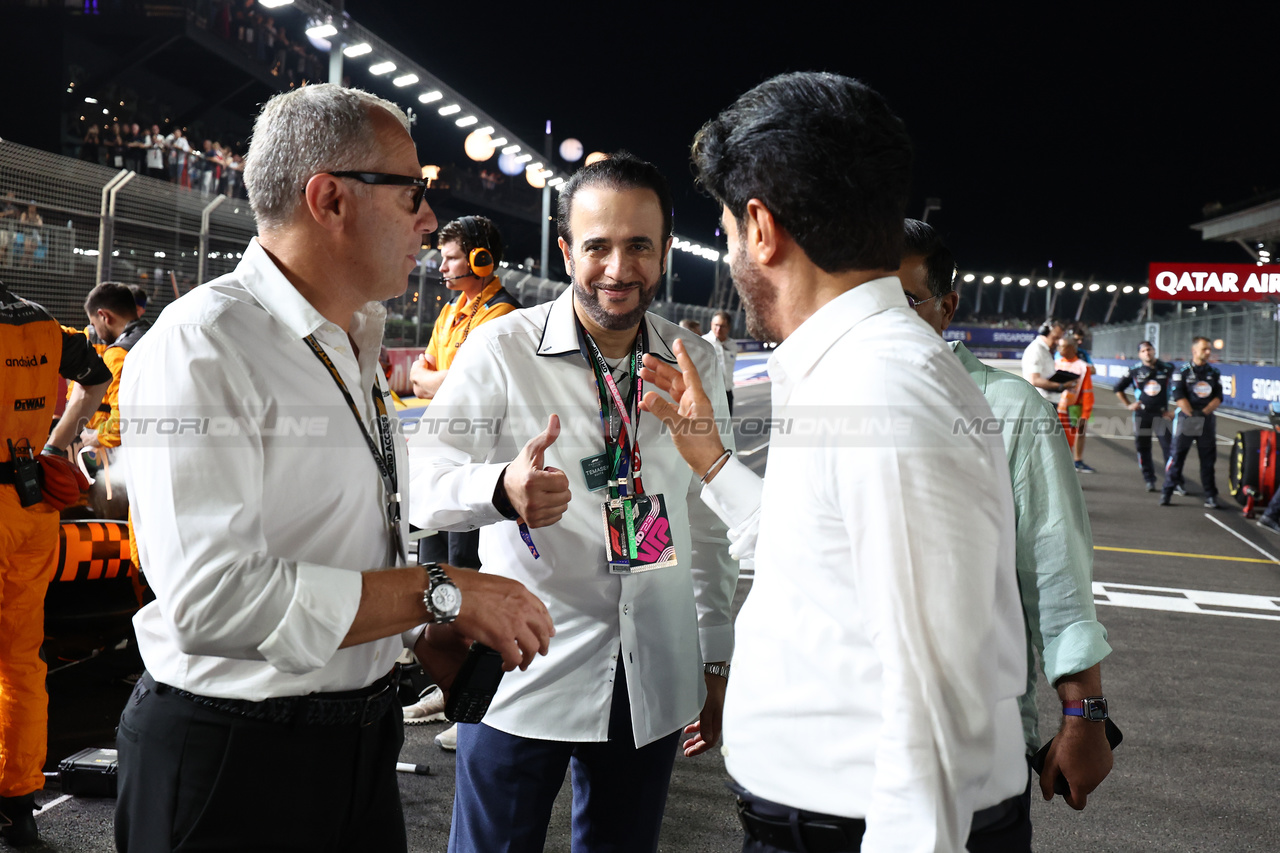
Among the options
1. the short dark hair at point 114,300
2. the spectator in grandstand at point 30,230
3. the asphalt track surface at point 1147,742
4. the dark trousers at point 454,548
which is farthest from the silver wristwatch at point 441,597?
the spectator in grandstand at point 30,230

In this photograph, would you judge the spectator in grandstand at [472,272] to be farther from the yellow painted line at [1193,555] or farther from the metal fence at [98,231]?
the yellow painted line at [1193,555]

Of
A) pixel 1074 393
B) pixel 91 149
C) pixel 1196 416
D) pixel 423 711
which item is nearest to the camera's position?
pixel 423 711

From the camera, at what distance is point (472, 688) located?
175cm

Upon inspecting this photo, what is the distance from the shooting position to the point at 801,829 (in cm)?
130

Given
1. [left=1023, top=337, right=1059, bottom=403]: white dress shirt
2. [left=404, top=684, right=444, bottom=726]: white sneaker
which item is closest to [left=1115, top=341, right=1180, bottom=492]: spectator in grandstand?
[left=1023, top=337, right=1059, bottom=403]: white dress shirt

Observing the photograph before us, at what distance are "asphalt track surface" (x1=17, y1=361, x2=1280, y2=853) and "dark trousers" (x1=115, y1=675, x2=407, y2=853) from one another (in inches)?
2.0

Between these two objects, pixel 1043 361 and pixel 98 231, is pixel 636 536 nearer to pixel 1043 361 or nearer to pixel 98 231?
pixel 98 231

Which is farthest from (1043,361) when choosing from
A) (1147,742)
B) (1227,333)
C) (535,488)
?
(1227,333)

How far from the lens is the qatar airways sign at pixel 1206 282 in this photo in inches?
1276

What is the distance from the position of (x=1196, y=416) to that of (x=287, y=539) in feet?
39.5

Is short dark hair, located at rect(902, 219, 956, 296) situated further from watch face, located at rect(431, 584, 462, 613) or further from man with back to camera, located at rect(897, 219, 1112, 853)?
watch face, located at rect(431, 584, 462, 613)

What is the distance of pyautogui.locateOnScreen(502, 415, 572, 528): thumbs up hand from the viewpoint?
189 centimetres

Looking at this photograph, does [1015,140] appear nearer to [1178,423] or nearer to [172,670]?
[1178,423]

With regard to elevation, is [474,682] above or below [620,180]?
below
